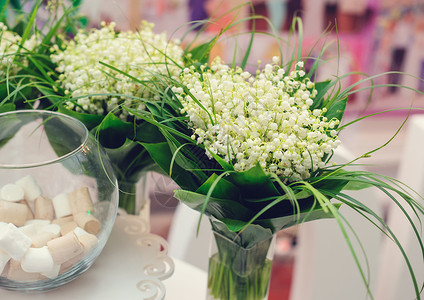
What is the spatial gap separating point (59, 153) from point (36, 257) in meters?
0.17

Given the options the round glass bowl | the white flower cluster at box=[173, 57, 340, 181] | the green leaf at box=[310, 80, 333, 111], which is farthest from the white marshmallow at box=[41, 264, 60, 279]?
the green leaf at box=[310, 80, 333, 111]

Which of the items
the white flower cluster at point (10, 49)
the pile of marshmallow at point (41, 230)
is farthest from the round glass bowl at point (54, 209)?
the white flower cluster at point (10, 49)

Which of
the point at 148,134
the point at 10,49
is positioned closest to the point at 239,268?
the point at 148,134

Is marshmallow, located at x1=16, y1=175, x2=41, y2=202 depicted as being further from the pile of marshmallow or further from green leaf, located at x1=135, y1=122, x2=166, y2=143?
green leaf, located at x1=135, y1=122, x2=166, y2=143

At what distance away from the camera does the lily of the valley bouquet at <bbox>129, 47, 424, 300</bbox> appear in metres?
0.51

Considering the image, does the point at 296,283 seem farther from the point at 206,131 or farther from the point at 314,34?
the point at 314,34

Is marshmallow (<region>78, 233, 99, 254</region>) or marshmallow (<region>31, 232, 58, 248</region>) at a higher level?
marshmallow (<region>31, 232, 58, 248</region>)

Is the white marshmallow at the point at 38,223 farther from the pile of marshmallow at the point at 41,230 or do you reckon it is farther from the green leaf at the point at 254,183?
the green leaf at the point at 254,183

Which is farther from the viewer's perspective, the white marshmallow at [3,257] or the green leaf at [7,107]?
the green leaf at [7,107]

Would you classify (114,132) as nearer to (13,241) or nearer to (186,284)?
(13,241)

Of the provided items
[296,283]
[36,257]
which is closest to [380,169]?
[296,283]

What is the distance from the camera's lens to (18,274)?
1.85 feet

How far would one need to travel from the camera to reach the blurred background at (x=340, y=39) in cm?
212

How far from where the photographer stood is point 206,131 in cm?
55
